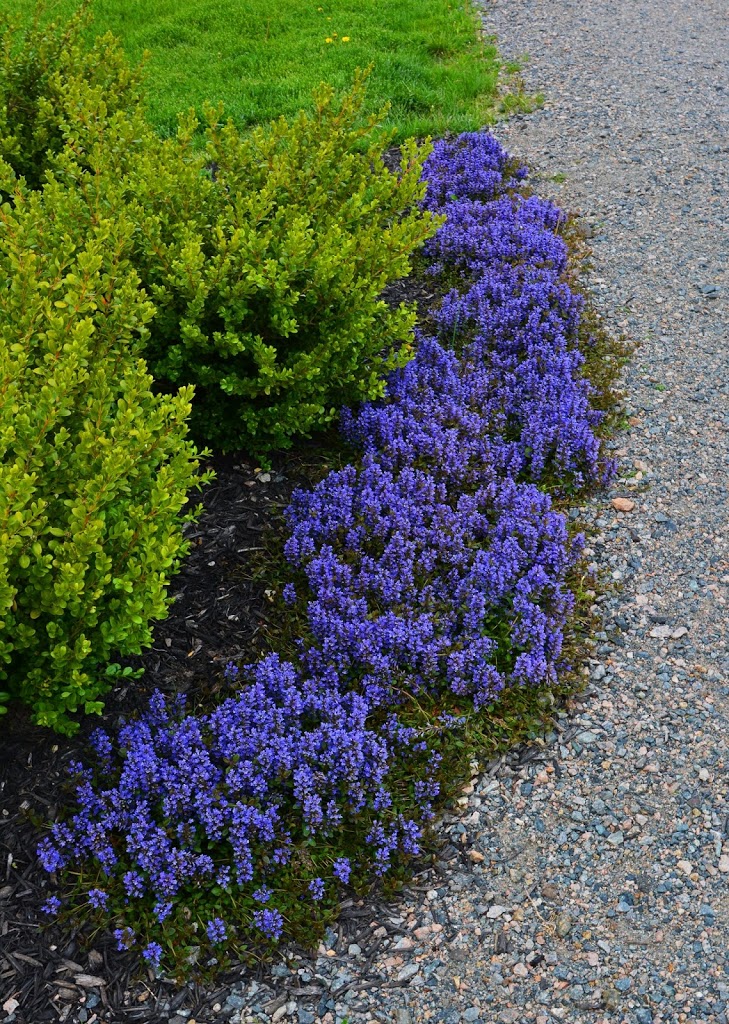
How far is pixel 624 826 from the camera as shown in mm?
3521

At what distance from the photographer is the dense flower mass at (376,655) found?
324 centimetres

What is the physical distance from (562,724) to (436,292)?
342 cm

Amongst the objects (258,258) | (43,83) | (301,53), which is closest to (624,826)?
(258,258)

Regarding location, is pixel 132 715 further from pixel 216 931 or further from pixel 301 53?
pixel 301 53

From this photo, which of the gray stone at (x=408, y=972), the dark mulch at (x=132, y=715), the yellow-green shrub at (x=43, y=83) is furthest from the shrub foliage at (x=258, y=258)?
the gray stone at (x=408, y=972)

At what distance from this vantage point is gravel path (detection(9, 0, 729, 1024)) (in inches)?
121

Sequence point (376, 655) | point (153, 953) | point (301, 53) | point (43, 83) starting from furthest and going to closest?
point (301, 53)
point (43, 83)
point (376, 655)
point (153, 953)

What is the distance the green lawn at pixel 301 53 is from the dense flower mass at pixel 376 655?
13.2ft

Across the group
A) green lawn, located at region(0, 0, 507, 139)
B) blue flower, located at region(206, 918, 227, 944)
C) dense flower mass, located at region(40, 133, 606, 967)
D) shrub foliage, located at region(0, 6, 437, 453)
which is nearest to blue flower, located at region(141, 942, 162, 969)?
dense flower mass, located at region(40, 133, 606, 967)

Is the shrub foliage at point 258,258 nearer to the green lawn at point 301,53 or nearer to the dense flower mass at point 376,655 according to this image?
the dense flower mass at point 376,655

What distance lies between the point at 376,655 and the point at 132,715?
1011 mm

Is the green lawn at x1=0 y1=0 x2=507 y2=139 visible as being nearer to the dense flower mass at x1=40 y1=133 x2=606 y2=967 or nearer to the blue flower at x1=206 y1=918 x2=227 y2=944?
the dense flower mass at x1=40 y1=133 x2=606 y2=967

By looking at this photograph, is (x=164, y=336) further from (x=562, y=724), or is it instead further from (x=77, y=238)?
(x=562, y=724)

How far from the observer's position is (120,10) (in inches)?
410
